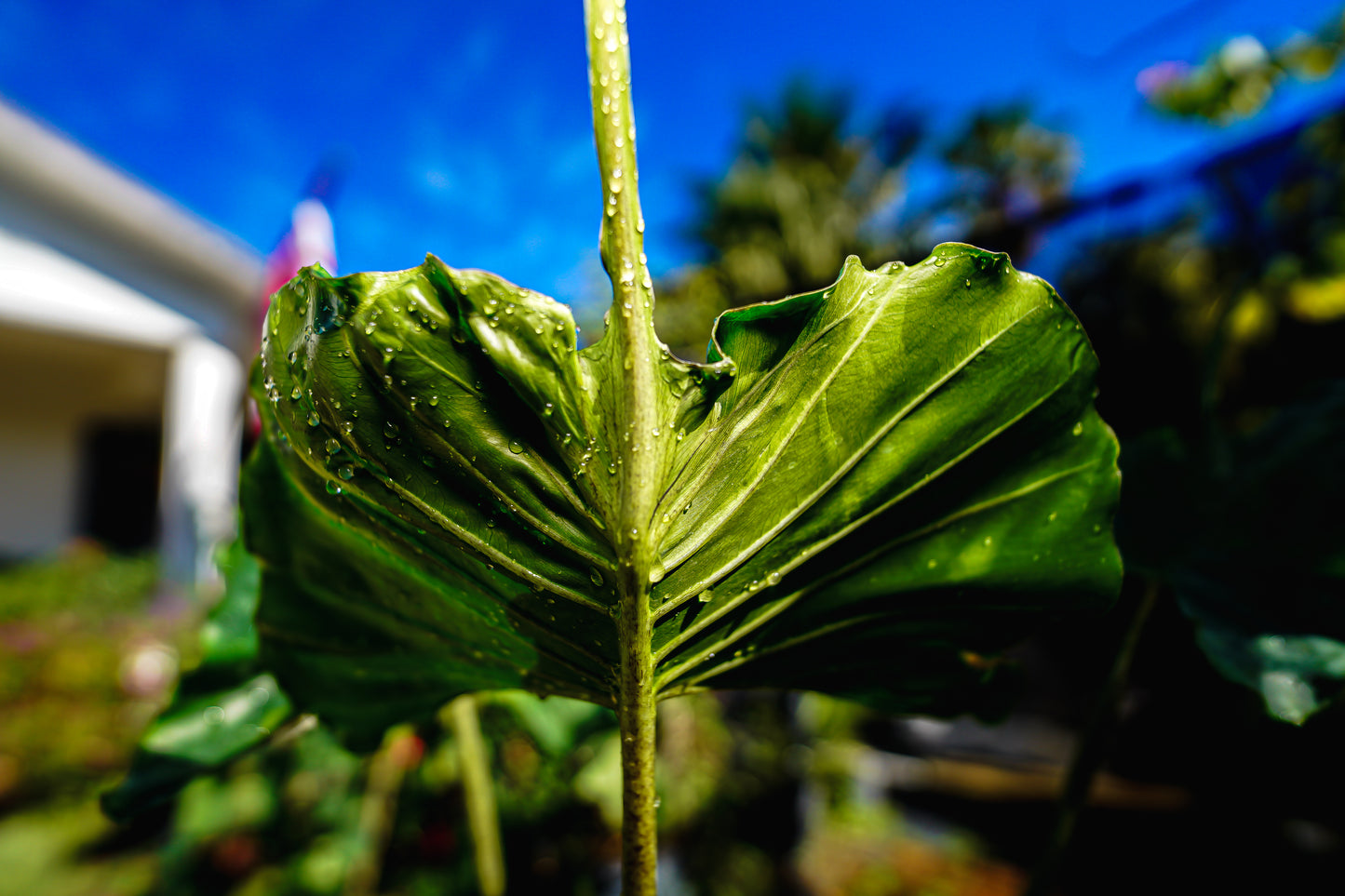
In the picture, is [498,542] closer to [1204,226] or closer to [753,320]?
[753,320]

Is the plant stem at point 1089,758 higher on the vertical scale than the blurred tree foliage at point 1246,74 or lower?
lower

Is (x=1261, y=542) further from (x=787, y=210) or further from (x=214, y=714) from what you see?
(x=787, y=210)

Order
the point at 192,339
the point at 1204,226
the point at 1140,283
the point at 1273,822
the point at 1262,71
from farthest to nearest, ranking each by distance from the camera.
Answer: the point at 192,339 → the point at 1140,283 → the point at 1204,226 → the point at 1273,822 → the point at 1262,71

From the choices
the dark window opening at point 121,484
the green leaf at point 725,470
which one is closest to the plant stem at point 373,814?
the green leaf at point 725,470

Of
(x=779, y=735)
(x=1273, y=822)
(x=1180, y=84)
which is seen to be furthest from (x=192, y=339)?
(x=1273, y=822)

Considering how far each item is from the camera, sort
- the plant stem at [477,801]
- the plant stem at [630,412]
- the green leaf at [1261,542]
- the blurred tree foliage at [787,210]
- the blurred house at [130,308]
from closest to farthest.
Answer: the plant stem at [630,412], the green leaf at [1261,542], the plant stem at [477,801], the blurred house at [130,308], the blurred tree foliage at [787,210]

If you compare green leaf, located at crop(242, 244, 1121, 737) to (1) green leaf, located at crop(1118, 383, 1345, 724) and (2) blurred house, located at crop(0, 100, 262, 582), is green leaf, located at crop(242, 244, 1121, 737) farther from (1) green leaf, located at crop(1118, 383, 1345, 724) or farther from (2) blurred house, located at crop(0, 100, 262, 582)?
(2) blurred house, located at crop(0, 100, 262, 582)

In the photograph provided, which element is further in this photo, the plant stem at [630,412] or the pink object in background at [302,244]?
the pink object in background at [302,244]

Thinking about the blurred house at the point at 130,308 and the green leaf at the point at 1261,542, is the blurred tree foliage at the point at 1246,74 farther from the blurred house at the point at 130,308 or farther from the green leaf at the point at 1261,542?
the blurred house at the point at 130,308
